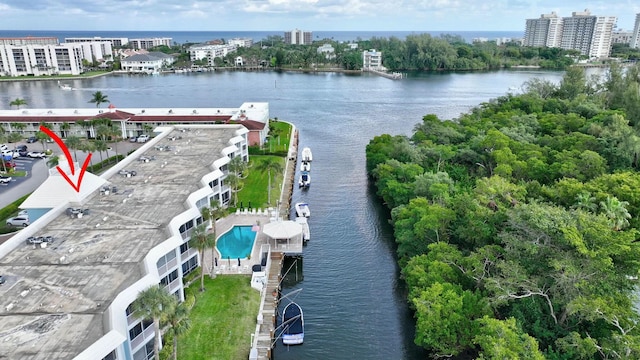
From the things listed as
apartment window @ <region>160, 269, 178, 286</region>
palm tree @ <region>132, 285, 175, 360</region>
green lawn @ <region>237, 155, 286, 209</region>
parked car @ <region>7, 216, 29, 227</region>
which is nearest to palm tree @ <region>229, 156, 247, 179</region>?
green lawn @ <region>237, 155, 286, 209</region>

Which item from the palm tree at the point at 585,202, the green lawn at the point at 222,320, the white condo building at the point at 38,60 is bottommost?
the green lawn at the point at 222,320

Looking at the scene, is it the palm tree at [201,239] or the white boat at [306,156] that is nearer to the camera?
the palm tree at [201,239]

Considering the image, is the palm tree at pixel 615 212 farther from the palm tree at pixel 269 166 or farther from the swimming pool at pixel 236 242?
the palm tree at pixel 269 166

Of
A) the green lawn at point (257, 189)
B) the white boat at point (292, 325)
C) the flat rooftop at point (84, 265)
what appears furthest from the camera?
the green lawn at point (257, 189)

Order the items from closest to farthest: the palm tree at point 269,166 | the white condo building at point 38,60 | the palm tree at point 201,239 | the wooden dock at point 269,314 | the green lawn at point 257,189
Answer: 1. the wooden dock at point 269,314
2. the palm tree at point 201,239
3. the green lawn at point 257,189
4. the palm tree at point 269,166
5. the white condo building at point 38,60

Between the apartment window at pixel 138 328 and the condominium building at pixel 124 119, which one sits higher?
the condominium building at pixel 124 119

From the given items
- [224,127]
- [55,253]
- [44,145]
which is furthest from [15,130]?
[55,253]

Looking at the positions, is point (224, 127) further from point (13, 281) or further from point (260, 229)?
point (13, 281)

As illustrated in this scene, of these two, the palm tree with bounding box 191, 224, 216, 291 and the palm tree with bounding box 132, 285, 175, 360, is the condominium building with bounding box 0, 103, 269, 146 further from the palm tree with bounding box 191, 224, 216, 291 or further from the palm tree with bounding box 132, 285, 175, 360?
the palm tree with bounding box 132, 285, 175, 360

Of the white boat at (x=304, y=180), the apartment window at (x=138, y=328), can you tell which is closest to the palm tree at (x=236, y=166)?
the white boat at (x=304, y=180)
